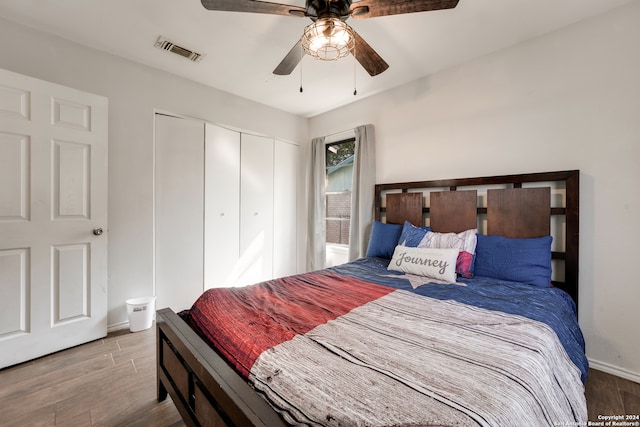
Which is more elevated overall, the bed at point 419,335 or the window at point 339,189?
the window at point 339,189

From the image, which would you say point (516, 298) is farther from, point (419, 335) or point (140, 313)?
point (140, 313)

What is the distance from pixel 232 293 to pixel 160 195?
1.74 metres

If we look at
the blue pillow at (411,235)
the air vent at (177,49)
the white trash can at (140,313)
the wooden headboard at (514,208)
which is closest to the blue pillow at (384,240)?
the blue pillow at (411,235)

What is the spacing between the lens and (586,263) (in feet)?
6.45

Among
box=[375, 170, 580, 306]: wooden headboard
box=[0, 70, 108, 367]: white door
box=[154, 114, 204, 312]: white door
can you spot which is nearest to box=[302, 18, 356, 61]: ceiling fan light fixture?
box=[375, 170, 580, 306]: wooden headboard

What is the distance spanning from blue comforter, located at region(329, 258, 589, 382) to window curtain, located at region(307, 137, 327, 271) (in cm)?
166

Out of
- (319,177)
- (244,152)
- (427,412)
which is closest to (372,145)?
(319,177)

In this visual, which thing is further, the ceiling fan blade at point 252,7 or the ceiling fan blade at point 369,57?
the ceiling fan blade at point 369,57

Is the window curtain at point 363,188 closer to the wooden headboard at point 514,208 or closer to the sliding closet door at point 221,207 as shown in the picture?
the wooden headboard at point 514,208

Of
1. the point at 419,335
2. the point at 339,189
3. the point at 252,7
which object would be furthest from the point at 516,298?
the point at 339,189

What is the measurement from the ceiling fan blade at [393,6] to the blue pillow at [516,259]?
1642mm

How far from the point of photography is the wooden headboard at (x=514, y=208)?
1947 mm

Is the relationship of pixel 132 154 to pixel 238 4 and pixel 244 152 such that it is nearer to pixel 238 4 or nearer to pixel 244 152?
pixel 244 152

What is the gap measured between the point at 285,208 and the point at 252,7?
2.72m
